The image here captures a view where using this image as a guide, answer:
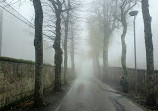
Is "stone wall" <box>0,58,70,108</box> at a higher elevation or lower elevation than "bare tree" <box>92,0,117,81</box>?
lower

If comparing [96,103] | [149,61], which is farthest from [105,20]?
[96,103]

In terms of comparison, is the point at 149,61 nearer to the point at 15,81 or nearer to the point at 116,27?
the point at 15,81

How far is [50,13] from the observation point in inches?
1120

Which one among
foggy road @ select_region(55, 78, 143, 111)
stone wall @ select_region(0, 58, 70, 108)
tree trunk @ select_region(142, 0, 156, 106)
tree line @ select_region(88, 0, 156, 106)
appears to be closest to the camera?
stone wall @ select_region(0, 58, 70, 108)

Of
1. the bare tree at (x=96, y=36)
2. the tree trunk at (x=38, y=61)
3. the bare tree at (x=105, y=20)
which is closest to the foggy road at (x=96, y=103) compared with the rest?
the tree trunk at (x=38, y=61)

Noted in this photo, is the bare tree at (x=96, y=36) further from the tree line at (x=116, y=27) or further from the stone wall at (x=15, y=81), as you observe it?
the stone wall at (x=15, y=81)

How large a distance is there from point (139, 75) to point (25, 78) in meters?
9.46

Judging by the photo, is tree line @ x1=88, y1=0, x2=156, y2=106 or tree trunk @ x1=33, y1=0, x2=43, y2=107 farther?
tree line @ x1=88, y1=0, x2=156, y2=106

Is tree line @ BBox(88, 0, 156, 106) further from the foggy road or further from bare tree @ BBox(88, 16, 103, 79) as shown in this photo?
the foggy road

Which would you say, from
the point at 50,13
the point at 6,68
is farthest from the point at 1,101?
the point at 50,13

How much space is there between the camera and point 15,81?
39.9 feet

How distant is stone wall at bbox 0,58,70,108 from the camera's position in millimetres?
10547

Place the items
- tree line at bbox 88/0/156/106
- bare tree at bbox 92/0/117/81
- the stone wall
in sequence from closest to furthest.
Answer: the stone wall → tree line at bbox 88/0/156/106 → bare tree at bbox 92/0/117/81

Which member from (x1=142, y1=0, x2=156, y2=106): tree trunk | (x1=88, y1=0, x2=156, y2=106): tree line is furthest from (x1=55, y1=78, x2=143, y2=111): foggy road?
(x1=88, y1=0, x2=156, y2=106): tree line
